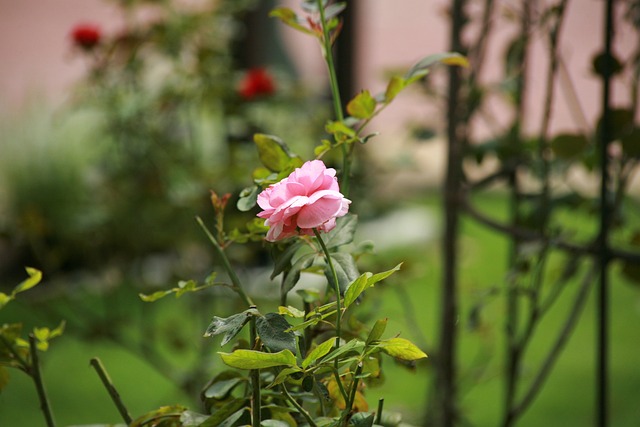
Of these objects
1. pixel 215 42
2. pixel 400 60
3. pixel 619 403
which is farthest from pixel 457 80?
pixel 400 60

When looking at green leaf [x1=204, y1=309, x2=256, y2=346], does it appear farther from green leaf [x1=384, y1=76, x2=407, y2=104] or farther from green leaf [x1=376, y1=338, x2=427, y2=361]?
green leaf [x1=384, y1=76, x2=407, y2=104]

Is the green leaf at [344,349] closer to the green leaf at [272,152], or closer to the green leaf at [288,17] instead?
the green leaf at [272,152]

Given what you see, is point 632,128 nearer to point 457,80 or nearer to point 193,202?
point 457,80

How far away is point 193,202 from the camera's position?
1.76 meters

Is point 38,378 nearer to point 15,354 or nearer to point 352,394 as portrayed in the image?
point 15,354

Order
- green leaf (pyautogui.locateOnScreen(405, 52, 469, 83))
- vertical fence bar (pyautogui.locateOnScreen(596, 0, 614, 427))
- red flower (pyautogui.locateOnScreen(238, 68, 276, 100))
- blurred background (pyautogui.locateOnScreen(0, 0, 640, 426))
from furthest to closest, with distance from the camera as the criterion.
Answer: red flower (pyautogui.locateOnScreen(238, 68, 276, 100))
blurred background (pyautogui.locateOnScreen(0, 0, 640, 426))
vertical fence bar (pyautogui.locateOnScreen(596, 0, 614, 427))
green leaf (pyautogui.locateOnScreen(405, 52, 469, 83))

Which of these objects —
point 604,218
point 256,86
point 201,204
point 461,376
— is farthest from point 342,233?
point 461,376

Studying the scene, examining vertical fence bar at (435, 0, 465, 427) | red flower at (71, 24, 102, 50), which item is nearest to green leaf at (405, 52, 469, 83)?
vertical fence bar at (435, 0, 465, 427)

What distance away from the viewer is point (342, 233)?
607mm

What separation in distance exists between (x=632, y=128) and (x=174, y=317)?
198 cm

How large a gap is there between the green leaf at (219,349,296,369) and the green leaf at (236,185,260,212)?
133 mm

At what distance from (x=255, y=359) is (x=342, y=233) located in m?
0.15

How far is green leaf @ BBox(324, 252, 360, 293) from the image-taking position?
561mm

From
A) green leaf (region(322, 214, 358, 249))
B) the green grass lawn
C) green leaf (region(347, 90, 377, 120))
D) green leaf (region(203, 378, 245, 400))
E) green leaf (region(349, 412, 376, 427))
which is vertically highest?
green leaf (region(347, 90, 377, 120))
